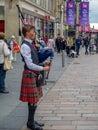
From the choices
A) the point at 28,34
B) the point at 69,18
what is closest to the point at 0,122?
the point at 28,34

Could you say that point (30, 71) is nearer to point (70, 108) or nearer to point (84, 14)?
point (70, 108)

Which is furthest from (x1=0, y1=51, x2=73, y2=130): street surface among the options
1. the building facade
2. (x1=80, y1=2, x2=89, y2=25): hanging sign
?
(x1=80, y1=2, x2=89, y2=25): hanging sign

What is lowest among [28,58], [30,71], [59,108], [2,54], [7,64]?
[59,108]

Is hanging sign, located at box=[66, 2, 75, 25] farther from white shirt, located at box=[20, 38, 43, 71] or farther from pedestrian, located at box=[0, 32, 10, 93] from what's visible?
white shirt, located at box=[20, 38, 43, 71]

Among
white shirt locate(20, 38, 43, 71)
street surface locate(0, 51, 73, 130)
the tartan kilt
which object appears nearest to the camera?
white shirt locate(20, 38, 43, 71)

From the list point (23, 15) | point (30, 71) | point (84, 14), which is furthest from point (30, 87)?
point (84, 14)

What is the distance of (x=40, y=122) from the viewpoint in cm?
795

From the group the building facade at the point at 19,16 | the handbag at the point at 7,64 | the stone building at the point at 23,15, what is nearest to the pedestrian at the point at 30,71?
the handbag at the point at 7,64

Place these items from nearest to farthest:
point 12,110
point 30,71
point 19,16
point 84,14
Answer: point 30,71 < point 12,110 < point 19,16 < point 84,14

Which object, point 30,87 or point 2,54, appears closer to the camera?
point 30,87

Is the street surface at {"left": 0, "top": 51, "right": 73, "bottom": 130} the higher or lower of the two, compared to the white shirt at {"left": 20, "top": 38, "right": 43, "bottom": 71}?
lower

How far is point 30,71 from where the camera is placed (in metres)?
7.13

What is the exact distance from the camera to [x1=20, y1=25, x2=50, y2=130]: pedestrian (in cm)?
699

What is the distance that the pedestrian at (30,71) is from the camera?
275 inches
